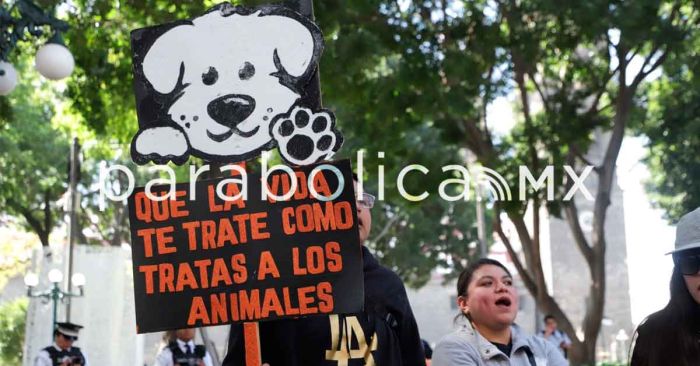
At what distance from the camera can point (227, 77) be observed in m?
5.47

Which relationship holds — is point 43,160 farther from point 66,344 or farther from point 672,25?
point 672,25

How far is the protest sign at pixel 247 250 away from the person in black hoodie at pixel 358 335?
205 mm

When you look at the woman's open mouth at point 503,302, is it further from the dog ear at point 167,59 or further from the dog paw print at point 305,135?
the dog ear at point 167,59

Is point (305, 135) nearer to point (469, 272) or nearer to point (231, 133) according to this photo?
point (231, 133)

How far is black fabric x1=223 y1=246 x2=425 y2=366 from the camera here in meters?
5.14

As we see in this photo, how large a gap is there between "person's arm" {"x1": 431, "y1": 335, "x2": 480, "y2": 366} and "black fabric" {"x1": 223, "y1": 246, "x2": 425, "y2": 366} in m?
0.34

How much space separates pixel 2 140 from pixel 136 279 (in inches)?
1005

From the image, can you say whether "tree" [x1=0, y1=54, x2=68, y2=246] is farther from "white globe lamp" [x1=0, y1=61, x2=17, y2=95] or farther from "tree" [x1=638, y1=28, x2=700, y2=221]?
"white globe lamp" [x1=0, y1=61, x2=17, y2=95]

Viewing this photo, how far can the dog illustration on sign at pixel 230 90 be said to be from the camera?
211 inches

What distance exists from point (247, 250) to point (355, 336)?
59 cm

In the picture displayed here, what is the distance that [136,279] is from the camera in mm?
5148

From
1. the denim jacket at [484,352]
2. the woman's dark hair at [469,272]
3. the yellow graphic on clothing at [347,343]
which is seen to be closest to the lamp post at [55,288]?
the yellow graphic on clothing at [347,343]

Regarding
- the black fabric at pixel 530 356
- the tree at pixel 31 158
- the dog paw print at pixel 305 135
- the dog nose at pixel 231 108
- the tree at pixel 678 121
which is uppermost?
the tree at pixel 31 158

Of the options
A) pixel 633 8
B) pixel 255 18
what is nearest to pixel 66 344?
pixel 633 8
